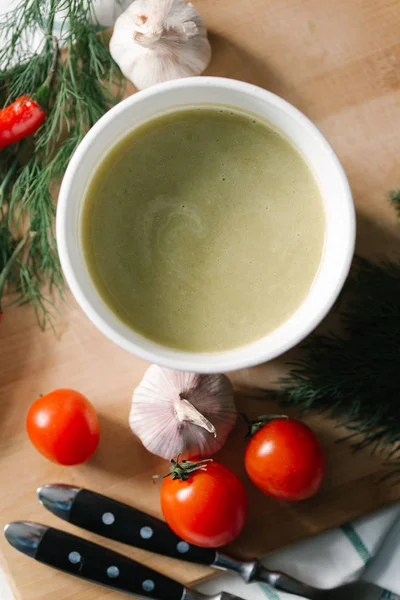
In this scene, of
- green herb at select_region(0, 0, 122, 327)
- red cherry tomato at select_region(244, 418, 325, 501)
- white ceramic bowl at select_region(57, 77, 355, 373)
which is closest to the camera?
white ceramic bowl at select_region(57, 77, 355, 373)

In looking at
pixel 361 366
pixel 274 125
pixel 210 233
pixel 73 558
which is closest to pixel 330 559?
pixel 361 366

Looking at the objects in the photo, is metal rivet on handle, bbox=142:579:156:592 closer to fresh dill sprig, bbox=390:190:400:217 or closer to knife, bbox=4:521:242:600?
knife, bbox=4:521:242:600

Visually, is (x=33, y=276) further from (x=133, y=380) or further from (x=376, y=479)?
(x=376, y=479)

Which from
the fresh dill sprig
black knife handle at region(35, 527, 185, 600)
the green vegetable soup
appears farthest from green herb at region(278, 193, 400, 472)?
black knife handle at region(35, 527, 185, 600)

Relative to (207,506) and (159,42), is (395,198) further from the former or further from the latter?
(207,506)

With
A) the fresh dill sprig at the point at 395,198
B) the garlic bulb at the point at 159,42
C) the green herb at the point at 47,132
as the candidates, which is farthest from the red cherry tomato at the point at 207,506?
the garlic bulb at the point at 159,42

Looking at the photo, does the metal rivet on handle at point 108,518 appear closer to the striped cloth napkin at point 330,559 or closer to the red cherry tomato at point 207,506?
the red cherry tomato at point 207,506
